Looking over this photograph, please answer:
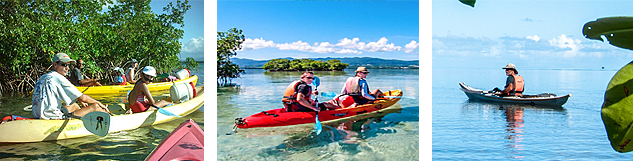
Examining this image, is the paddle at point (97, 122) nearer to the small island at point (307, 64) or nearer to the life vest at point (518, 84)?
the life vest at point (518, 84)

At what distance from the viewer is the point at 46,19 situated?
21.3 feet

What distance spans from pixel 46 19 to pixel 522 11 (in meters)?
10.1

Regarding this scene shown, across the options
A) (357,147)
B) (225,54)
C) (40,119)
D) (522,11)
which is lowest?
(357,147)

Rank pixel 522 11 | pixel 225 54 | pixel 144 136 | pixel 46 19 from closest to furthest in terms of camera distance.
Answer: pixel 144 136, pixel 46 19, pixel 225 54, pixel 522 11

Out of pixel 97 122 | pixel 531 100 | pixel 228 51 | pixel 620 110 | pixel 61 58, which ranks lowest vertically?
pixel 531 100

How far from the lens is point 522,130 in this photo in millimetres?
5676

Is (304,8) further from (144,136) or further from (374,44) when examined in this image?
(144,136)

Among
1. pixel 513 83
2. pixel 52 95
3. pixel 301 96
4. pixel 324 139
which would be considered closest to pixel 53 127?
pixel 52 95

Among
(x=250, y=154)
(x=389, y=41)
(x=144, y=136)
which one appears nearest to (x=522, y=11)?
(x=389, y=41)

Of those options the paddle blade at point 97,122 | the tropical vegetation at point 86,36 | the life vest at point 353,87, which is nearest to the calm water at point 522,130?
the life vest at point 353,87

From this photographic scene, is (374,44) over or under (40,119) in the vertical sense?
over

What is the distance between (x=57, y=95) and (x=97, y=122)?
1.32 feet

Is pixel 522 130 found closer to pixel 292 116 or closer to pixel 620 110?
pixel 292 116

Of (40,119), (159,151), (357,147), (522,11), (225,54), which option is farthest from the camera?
(522,11)
